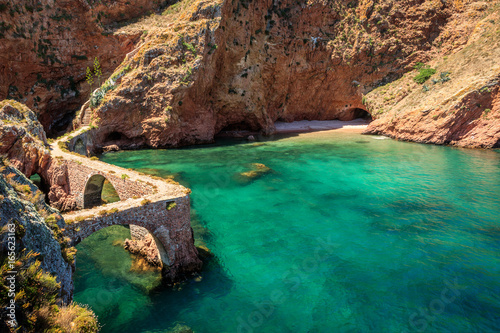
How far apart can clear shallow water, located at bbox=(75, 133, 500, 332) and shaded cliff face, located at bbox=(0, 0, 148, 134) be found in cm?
3158

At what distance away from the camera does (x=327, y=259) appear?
53.1ft

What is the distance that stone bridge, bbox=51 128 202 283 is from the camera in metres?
12.3

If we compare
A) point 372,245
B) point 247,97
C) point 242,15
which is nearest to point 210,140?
point 247,97

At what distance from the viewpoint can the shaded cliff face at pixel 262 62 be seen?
144ft

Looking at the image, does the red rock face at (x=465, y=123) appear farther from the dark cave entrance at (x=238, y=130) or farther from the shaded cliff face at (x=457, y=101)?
the dark cave entrance at (x=238, y=130)

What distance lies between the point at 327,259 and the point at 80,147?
32074 mm

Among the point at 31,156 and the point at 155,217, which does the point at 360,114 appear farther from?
A: the point at 155,217

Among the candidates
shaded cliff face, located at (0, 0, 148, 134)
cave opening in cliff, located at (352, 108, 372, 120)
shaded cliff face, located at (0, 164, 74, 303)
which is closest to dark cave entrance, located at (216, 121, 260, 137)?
shaded cliff face, located at (0, 0, 148, 134)

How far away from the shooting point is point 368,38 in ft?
186

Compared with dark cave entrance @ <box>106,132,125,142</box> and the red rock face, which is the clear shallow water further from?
dark cave entrance @ <box>106,132,125,142</box>

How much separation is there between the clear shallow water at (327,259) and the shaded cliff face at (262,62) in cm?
1777

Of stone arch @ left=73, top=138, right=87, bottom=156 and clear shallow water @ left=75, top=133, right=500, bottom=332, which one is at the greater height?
stone arch @ left=73, top=138, right=87, bottom=156

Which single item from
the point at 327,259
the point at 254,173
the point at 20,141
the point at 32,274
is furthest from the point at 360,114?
the point at 32,274

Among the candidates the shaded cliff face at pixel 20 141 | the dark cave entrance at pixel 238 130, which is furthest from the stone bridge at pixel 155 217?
the dark cave entrance at pixel 238 130
